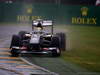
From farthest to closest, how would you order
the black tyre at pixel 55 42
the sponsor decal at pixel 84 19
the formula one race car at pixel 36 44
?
the sponsor decal at pixel 84 19, the black tyre at pixel 55 42, the formula one race car at pixel 36 44

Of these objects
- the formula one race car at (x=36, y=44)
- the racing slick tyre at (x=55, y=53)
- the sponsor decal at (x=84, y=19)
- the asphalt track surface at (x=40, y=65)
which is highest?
the sponsor decal at (x=84, y=19)

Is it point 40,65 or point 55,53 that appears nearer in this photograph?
point 40,65

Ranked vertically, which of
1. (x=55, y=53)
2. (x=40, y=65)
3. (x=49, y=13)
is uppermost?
(x=49, y=13)

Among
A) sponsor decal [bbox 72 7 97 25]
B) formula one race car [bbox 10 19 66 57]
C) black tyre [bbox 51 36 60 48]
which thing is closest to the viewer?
formula one race car [bbox 10 19 66 57]

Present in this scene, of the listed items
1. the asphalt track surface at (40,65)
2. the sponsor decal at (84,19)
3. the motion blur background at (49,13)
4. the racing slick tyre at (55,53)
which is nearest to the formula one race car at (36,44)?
the racing slick tyre at (55,53)

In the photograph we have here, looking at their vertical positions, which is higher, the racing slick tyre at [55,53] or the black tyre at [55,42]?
the black tyre at [55,42]

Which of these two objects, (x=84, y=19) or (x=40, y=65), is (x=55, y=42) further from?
(x=84, y=19)

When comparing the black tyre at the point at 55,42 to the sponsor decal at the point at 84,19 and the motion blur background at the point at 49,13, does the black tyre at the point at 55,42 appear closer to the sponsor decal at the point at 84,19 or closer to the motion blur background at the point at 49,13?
the motion blur background at the point at 49,13

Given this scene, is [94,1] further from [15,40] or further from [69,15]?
[15,40]

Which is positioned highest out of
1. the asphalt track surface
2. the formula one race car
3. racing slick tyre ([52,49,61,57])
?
the formula one race car

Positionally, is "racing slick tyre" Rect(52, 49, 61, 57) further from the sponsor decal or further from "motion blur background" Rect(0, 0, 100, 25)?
the sponsor decal

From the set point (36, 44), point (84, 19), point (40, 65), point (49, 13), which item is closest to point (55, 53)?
point (36, 44)

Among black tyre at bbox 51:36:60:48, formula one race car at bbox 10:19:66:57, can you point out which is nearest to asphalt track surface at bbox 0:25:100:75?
formula one race car at bbox 10:19:66:57

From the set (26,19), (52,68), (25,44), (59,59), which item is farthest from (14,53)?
(26,19)
